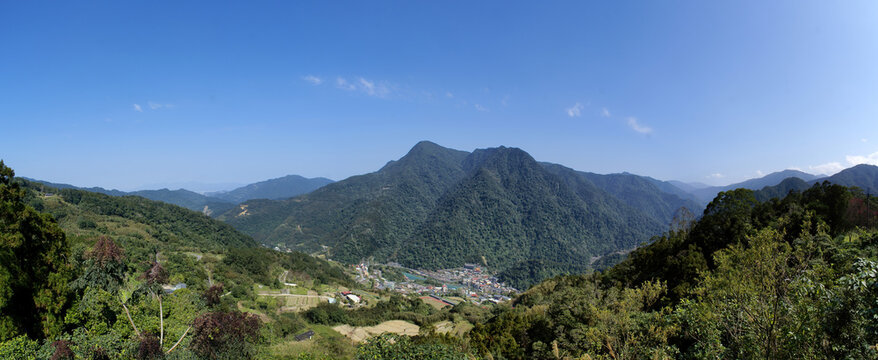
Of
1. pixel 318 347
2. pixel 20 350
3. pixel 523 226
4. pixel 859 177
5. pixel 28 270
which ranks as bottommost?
pixel 523 226

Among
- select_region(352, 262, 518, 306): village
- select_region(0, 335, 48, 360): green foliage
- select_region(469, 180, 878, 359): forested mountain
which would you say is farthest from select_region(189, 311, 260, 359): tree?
select_region(352, 262, 518, 306): village

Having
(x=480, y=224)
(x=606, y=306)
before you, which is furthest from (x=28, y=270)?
(x=480, y=224)

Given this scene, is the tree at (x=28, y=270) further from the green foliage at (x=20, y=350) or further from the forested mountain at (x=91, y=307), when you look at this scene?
the green foliage at (x=20, y=350)

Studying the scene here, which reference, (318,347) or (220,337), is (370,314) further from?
(220,337)

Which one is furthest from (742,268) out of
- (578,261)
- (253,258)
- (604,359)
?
(578,261)

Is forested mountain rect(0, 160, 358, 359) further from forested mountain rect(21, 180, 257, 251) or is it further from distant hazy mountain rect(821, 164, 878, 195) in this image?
distant hazy mountain rect(821, 164, 878, 195)

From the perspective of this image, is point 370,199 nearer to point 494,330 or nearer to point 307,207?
point 307,207
